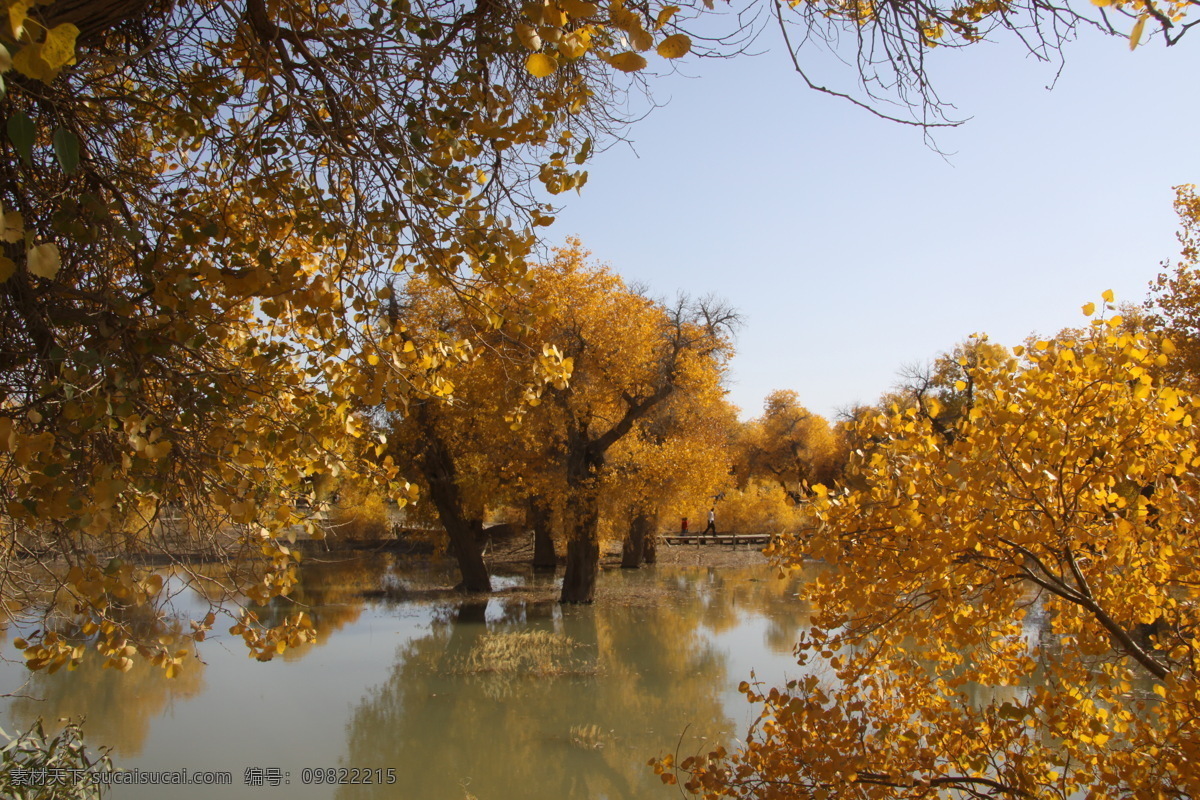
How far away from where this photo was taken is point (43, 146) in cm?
361

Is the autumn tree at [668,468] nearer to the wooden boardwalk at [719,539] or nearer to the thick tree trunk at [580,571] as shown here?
the thick tree trunk at [580,571]

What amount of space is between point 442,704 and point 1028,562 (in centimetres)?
788

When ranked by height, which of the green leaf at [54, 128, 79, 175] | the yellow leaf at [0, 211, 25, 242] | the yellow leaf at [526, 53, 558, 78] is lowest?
the yellow leaf at [0, 211, 25, 242]

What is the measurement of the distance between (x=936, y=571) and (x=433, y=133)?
8.64 ft

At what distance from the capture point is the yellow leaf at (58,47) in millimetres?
1276

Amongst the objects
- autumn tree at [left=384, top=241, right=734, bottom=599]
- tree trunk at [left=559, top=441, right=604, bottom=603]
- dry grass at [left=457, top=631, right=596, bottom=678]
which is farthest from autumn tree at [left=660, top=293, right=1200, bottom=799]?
tree trunk at [left=559, top=441, right=604, bottom=603]

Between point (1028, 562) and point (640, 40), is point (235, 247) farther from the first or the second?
point (1028, 562)

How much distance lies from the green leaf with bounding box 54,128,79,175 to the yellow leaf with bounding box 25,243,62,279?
171mm

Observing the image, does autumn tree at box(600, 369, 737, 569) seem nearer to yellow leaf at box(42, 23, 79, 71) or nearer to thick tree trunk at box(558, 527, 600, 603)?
thick tree trunk at box(558, 527, 600, 603)

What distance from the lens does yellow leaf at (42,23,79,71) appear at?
4.19 ft

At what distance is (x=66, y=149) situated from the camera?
1.46 metres

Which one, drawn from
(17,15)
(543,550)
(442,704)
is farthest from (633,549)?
(17,15)

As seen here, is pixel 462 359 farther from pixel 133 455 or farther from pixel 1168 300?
pixel 1168 300

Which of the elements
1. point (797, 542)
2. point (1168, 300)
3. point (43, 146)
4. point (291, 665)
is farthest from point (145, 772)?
point (1168, 300)
